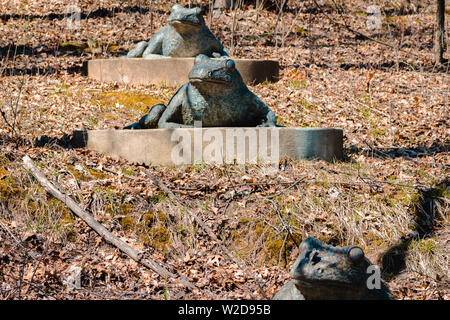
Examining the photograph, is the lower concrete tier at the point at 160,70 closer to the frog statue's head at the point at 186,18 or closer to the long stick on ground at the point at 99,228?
the frog statue's head at the point at 186,18

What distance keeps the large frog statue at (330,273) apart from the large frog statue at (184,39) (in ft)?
22.9

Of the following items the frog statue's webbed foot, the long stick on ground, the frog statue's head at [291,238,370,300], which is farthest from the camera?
the frog statue's webbed foot

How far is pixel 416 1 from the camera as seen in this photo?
19156 millimetres

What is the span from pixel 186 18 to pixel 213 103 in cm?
360

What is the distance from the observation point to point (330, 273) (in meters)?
3.22

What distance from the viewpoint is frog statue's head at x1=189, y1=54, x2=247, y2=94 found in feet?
19.7

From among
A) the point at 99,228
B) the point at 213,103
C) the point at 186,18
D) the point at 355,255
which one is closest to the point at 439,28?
the point at 186,18

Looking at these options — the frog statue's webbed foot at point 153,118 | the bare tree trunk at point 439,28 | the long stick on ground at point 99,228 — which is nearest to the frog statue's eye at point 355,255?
the long stick on ground at point 99,228

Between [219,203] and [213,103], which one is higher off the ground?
[213,103]

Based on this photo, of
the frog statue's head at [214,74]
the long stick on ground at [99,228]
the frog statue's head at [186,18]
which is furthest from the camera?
the frog statue's head at [186,18]

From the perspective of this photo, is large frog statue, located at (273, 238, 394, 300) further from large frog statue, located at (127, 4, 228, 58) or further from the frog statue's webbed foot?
large frog statue, located at (127, 4, 228, 58)

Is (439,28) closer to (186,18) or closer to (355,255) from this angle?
(186,18)

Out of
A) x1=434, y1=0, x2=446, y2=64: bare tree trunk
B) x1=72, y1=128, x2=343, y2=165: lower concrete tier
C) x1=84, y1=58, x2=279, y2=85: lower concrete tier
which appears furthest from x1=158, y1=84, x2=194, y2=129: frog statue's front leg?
x1=434, y1=0, x2=446, y2=64: bare tree trunk

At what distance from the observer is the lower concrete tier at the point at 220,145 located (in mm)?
6414
